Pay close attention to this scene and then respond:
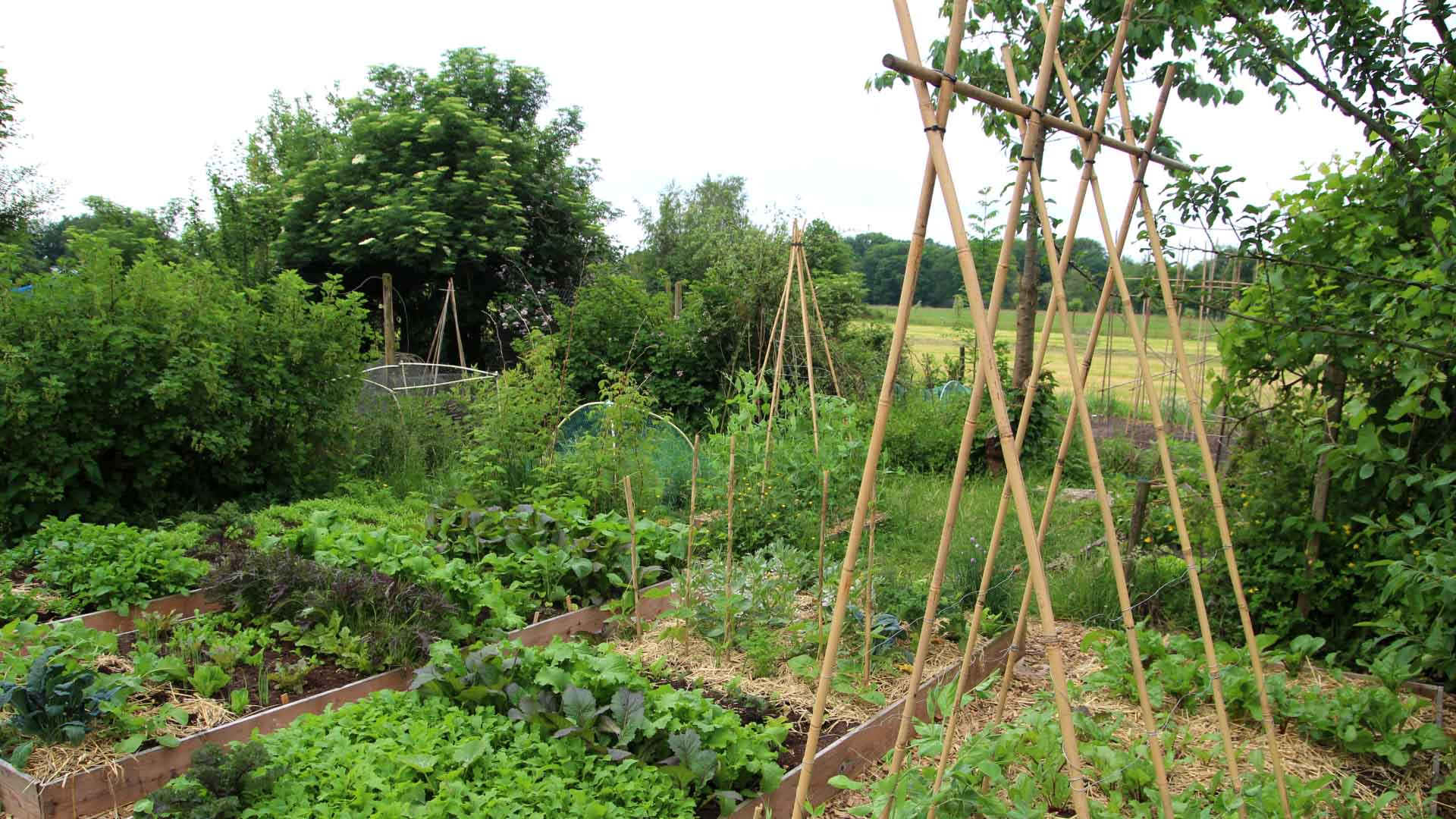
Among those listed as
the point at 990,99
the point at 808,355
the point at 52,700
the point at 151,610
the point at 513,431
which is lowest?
the point at 151,610

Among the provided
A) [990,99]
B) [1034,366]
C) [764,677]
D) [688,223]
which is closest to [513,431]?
[764,677]

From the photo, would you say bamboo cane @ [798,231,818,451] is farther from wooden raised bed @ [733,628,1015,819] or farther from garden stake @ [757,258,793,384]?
wooden raised bed @ [733,628,1015,819]

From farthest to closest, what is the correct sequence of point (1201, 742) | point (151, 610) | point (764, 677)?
point (151, 610)
point (764, 677)
point (1201, 742)

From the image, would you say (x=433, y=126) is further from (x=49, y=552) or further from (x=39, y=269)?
(x=49, y=552)

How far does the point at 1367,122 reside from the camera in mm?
2865

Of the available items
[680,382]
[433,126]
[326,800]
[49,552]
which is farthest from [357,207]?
[326,800]

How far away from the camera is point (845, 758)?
3002 mm

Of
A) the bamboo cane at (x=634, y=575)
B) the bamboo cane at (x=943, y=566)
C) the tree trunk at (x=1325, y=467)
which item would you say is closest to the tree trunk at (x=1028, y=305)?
the tree trunk at (x=1325, y=467)

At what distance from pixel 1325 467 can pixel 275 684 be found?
4175 mm

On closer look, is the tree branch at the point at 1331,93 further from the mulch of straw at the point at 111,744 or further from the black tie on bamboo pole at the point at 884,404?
the mulch of straw at the point at 111,744

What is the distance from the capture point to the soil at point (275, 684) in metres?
3.24

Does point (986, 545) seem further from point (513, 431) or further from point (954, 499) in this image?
point (513, 431)

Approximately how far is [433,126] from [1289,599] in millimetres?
11968

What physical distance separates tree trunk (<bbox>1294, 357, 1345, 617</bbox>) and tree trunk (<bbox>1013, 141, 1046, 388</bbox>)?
3055 mm
